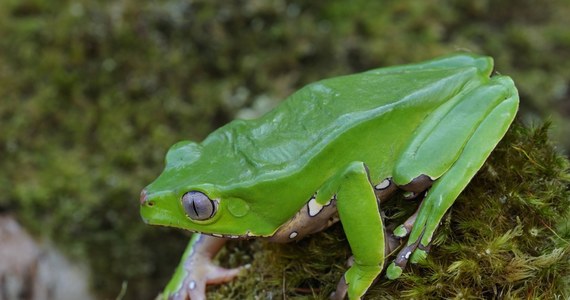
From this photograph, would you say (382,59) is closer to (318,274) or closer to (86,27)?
(86,27)

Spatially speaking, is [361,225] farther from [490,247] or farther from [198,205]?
[198,205]

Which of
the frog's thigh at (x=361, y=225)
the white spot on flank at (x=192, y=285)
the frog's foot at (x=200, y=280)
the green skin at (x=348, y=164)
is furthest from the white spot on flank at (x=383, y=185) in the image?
the white spot on flank at (x=192, y=285)

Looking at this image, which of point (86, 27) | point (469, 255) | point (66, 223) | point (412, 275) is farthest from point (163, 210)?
point (86, 27)

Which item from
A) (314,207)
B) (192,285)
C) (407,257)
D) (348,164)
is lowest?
(192,285)

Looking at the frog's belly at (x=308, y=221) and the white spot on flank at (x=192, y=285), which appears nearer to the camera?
the frog's belly at (x=308, y=221)

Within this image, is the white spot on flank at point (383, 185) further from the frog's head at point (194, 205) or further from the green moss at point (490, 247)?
the frog's head at point (194, 205)

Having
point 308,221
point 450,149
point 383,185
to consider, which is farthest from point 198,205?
point 450,149

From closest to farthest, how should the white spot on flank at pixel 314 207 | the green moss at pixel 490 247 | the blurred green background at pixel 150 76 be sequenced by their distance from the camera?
the green moss at pixel 490 247 → the white spot on flank at pixel 314 207 → the blurred green background at pixel 150 76
